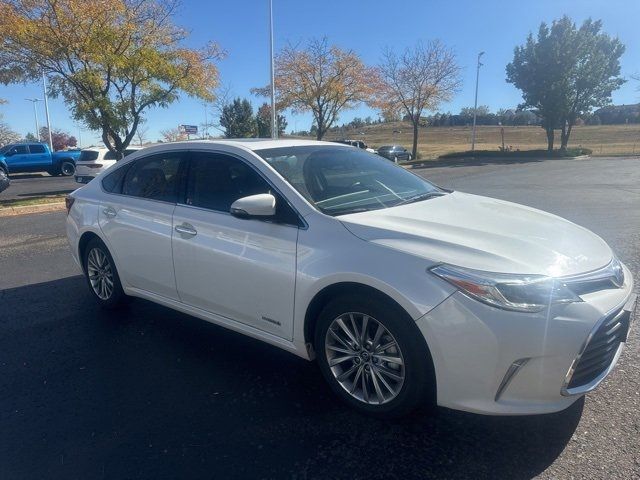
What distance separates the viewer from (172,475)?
2441mm

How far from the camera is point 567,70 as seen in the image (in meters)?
36.3

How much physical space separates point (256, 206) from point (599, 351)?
2082 mm

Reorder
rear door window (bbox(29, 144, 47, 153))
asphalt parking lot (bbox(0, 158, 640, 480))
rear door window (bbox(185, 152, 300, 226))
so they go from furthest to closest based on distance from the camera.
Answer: rear door window (bbox(29, 144, 47, 153)) → rear door window (bbox(185, 152, 300, 226)) → asphalt parking lot (bbox(0, 158, 640, 480))

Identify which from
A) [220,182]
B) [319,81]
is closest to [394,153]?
[319,81]

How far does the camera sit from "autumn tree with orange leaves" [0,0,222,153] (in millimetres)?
12055

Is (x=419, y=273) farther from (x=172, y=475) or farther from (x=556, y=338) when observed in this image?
(x=172, y=475)

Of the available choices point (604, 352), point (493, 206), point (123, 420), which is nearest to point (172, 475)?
point (123, 420)

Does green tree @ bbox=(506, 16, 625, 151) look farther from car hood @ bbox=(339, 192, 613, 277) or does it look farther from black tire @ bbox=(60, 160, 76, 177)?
car hood @ bbox=(339, 192, 613, 277)

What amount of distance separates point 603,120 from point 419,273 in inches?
4885

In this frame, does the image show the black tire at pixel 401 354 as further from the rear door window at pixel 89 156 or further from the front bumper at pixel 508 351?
the rear door window at pixel 89 156

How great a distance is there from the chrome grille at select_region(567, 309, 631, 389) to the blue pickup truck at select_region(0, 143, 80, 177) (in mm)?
27936

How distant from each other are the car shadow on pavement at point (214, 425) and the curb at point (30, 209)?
9.07 m

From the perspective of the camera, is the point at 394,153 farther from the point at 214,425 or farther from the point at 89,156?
the point at 214,425

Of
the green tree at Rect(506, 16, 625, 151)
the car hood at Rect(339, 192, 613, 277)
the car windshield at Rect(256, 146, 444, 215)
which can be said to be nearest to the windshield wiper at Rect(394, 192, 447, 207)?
the car windshield at Rect(256, 146, 444, 215)
